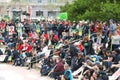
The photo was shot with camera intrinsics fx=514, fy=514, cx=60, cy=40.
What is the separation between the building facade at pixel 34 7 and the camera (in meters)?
97.3

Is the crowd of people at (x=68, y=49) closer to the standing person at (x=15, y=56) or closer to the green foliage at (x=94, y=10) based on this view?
the standing person at (x=15, y=56)

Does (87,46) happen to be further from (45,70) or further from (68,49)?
(45,70)

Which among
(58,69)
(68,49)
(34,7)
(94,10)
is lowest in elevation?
(34,7)

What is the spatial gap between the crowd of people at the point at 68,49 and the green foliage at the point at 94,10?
17.1 feet

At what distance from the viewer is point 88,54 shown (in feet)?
88.5

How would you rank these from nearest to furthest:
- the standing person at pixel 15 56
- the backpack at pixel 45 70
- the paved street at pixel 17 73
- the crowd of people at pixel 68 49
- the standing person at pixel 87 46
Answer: the crowd of people at pixel 68 49 → the standing person at pixel 87 46 → the backpack at pixel 45 70 → the paved street at pixel 17 73 → the standing person at pixel 15 56

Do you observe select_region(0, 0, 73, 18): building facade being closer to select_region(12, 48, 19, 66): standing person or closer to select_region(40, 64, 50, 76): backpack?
select_region(12, 48, 19, 66): standing person

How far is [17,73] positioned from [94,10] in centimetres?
1790

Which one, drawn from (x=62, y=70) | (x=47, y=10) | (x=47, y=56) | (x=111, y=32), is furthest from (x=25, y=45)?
(x=47, y=10)

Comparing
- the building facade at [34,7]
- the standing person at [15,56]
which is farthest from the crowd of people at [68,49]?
the building facade at [34,7]

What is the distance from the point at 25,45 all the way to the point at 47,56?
4516mm

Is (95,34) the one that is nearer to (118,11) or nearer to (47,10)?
(118,11)

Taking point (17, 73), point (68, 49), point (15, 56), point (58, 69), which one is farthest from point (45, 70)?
point (15, 56)

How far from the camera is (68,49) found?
28.4 meters
